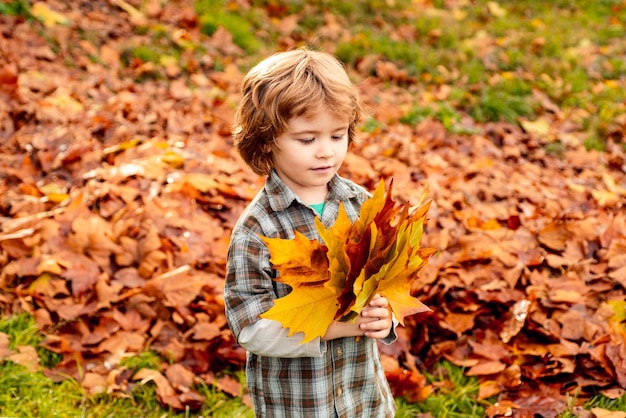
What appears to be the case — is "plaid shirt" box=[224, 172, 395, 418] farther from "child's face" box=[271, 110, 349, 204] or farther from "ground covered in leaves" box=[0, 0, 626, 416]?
"ground covered in leaves" box=[0, 0, 626, 416]

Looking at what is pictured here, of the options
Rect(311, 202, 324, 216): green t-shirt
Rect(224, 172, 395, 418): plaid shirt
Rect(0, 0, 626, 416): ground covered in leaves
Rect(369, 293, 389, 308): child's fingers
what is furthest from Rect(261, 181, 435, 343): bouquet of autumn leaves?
Rect(0, 0, 626, 416): ground covered in leaves

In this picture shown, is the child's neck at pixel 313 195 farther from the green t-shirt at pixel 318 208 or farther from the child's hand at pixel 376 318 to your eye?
the child's hand at pixel 376 318

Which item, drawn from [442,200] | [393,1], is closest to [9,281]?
[442,200]

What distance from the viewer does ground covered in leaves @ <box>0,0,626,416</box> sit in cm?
273

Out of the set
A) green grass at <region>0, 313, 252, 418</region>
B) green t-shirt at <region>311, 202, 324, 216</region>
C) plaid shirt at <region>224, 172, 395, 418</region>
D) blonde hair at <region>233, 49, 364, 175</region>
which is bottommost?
green grass at <region>0, 313, 252, 418</region>

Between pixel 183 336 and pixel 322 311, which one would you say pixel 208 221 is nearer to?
pixel 183 336

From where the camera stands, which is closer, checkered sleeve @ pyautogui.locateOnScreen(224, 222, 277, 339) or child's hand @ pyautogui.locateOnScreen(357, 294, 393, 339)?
child's hand @ pyautogui.locateOnScreen(357, 294, 393, 339)

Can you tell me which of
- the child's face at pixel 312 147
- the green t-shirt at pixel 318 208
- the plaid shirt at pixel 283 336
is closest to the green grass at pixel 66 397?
the plaid shirt at pixel 283 336

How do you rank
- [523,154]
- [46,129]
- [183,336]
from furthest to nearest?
[523,154] → [46,129] → [183,336]

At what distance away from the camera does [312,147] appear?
1.68 meters

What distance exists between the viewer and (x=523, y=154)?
17.7 ft

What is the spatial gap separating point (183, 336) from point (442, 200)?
6.26 feet

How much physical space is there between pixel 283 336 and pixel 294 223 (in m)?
0.33

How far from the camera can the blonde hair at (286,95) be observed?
64.7 inches
